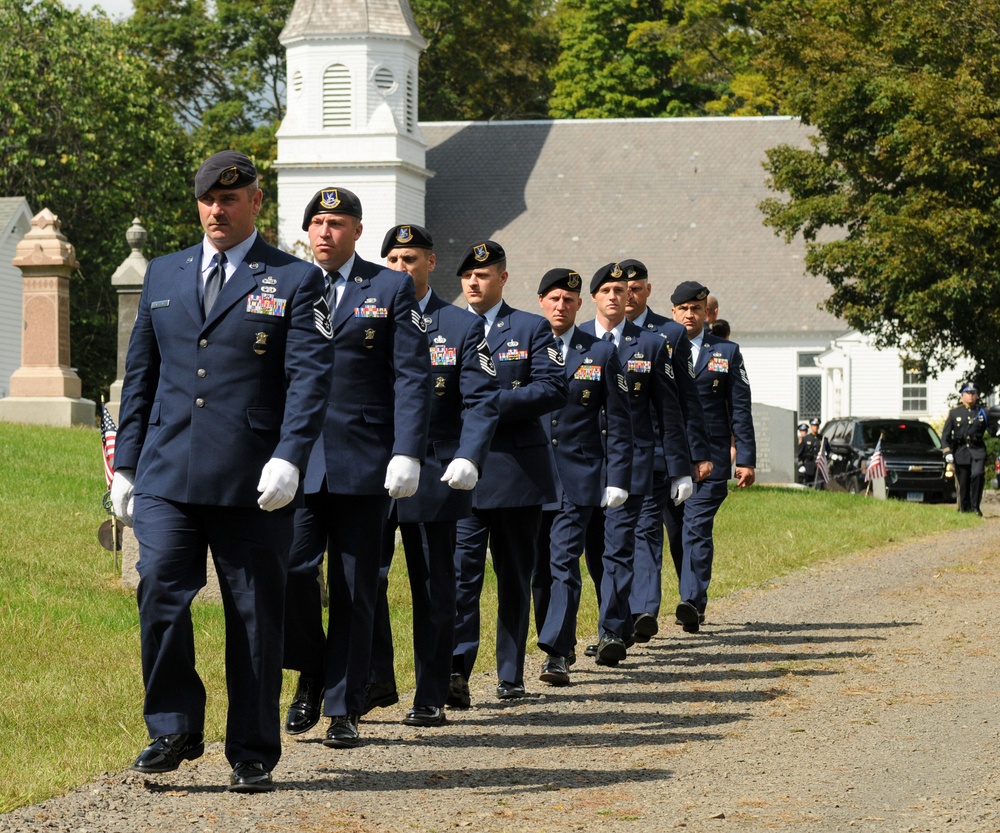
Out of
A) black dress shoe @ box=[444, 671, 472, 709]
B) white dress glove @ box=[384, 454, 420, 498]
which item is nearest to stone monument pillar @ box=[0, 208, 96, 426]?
black dress shoe @ box=[444, 671, 472, 709]

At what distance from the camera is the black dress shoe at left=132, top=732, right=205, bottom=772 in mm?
6645

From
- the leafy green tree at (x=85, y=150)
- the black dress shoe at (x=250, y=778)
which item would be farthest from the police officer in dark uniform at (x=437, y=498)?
the leafy green tree at (x=85, y=150)

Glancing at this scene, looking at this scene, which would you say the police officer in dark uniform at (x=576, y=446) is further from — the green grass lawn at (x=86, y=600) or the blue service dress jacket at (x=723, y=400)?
the blue service dress jacket at (x=723, y=400)

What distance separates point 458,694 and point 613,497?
194cm

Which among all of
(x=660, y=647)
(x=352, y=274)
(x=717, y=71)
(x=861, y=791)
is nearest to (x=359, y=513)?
(x=352, y=274)

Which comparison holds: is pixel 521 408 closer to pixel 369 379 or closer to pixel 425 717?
pixel 369 379

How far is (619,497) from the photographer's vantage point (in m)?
10.5

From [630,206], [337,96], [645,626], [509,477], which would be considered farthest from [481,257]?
[630,206]

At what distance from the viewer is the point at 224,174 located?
6836 millimetres

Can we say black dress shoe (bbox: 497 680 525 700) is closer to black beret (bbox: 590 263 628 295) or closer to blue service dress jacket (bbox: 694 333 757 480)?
black beret (bbox: 590 263 628 295)

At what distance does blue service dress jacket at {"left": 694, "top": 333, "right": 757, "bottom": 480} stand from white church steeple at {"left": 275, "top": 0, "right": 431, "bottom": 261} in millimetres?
40679

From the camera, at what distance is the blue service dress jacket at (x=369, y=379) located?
773 cm

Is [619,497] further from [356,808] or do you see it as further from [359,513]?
[356,808]

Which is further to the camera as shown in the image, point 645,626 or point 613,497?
point 645,626
